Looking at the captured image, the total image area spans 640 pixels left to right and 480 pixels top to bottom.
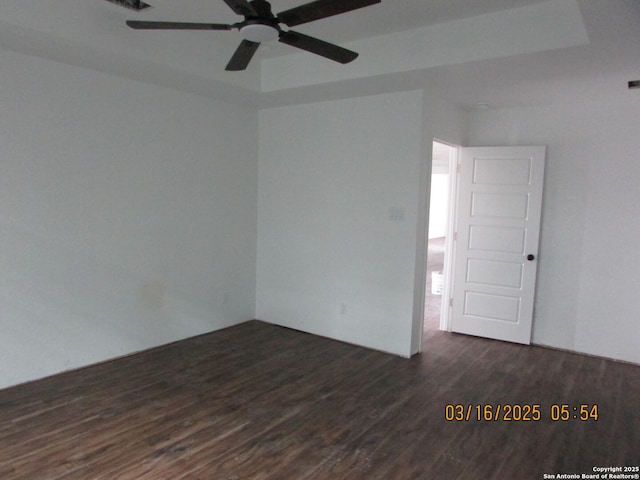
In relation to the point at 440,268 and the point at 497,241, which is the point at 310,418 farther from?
the point at 440,268

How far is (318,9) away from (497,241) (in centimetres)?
336

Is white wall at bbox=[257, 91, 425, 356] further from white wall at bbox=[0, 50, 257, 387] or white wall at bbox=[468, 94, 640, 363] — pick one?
white wall at bbox=[468, 94, 640, 363]

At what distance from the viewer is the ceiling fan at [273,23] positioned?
6.07 ft

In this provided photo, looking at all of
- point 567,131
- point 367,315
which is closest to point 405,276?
point 367,315

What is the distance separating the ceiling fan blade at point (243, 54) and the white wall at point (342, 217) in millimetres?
→ 1819

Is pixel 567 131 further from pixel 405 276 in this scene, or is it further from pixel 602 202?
pixel 405 276

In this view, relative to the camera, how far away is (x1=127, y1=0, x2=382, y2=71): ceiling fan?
1850mm

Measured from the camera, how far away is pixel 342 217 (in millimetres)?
4363

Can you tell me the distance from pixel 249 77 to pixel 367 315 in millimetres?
2534

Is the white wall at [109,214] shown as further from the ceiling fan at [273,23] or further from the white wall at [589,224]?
the white wall at [589,224]

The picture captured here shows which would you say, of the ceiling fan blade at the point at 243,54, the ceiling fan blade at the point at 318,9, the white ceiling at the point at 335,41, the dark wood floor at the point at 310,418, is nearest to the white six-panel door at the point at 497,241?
the dark wood floor at the point at 310,418

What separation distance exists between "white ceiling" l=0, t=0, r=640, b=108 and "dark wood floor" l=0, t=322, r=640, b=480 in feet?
7.92

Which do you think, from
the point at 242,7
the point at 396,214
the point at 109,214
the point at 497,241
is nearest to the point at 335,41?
the point at 396,214

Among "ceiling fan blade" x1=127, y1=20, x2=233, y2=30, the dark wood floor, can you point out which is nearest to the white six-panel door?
the dark wood floor
